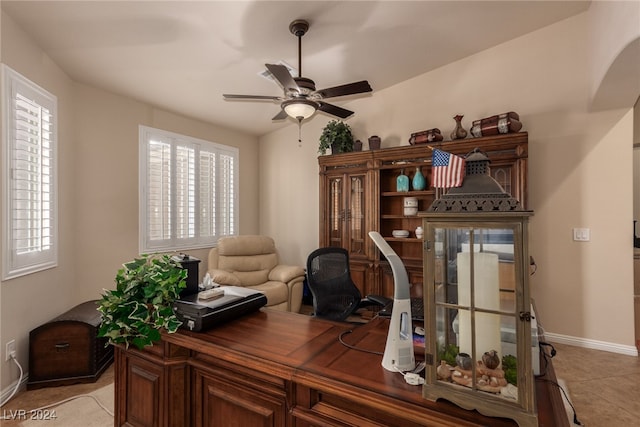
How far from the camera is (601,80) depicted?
8.58 ft

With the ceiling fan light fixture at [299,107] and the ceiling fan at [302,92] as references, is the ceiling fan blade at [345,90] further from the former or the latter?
the ceiling fan light fixture at [299,107]

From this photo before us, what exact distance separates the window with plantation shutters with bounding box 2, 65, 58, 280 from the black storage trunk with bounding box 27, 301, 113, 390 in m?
0.53

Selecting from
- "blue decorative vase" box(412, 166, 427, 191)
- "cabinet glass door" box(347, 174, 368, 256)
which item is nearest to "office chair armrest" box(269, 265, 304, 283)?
"cabinet glass door" box(347, 174, 368, 256)

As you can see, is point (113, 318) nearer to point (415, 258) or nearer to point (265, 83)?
point (265, 83)

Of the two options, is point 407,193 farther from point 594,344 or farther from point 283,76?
point 594,344

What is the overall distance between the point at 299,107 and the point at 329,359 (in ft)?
6.44

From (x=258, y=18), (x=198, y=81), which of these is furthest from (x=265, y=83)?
(x=258, y=18)

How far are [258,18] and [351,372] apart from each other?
8.79ft

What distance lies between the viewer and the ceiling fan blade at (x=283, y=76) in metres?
2.21

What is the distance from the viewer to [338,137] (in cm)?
436

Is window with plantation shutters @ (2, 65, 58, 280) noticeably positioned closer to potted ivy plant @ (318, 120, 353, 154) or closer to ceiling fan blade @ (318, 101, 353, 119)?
ceiling fan blade @ (318, 101, 353, 119)

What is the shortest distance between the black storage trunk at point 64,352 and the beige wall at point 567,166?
169 inches

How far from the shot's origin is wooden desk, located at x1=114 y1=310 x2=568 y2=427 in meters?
1.00

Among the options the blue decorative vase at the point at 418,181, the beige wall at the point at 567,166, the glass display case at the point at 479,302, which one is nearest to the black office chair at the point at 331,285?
the blue decorative vase at the point at 418,181
